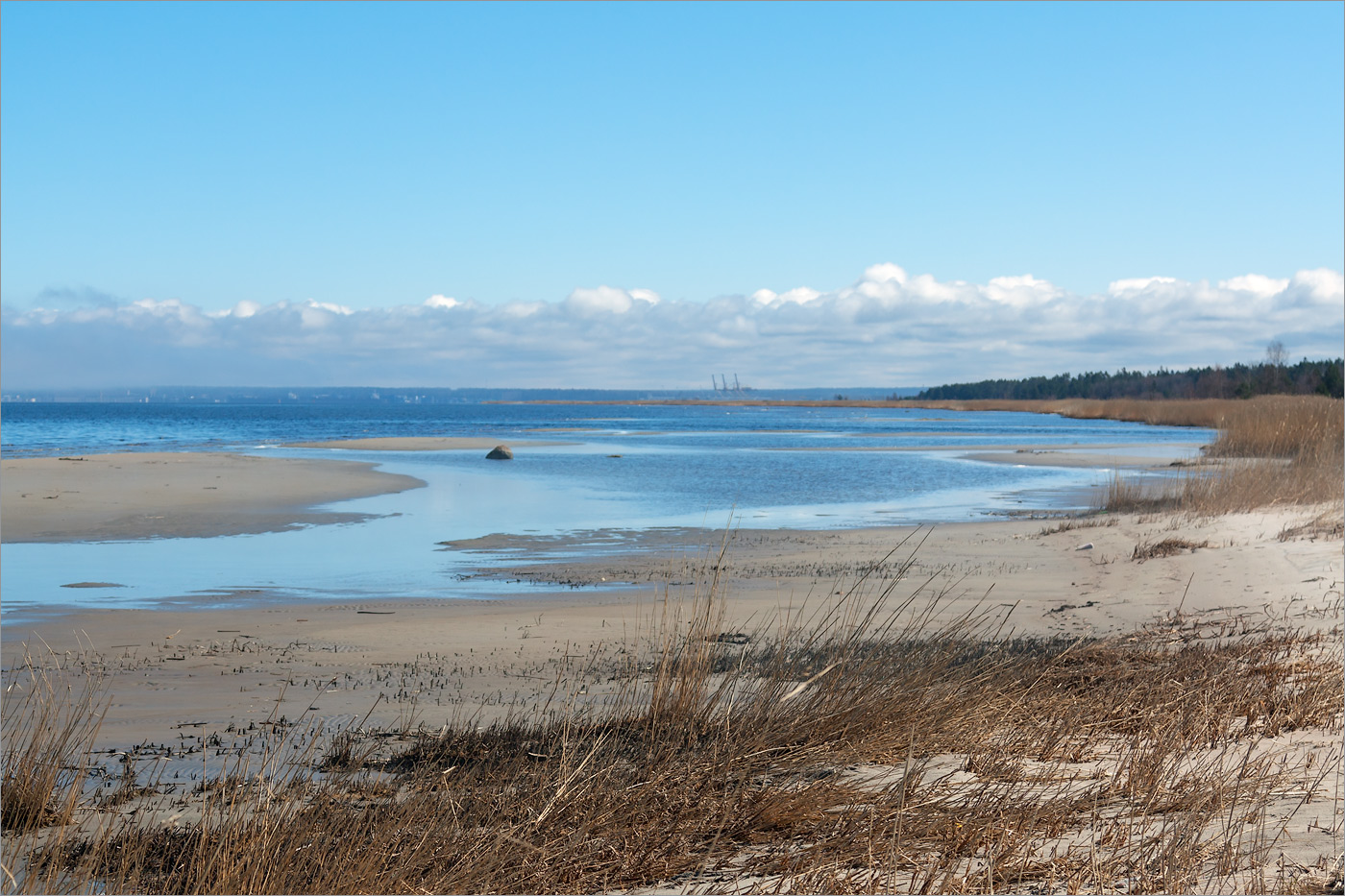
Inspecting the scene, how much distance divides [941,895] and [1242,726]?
318 centimetres

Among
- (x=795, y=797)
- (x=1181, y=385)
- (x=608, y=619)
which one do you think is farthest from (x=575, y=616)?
(x=1181, y=385)

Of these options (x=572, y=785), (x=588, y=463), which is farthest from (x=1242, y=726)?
(x=588, y=463)

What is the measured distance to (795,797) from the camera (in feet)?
14.6

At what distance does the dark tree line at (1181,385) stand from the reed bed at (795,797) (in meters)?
61.0

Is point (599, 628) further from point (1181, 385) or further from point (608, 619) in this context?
point (1181, 385)

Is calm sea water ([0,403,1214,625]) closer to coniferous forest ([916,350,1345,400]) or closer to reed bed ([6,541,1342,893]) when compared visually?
reed bed ([6,541,1342,893])

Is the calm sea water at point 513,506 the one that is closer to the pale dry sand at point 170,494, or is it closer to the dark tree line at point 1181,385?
the pale dry sand at point 170,494

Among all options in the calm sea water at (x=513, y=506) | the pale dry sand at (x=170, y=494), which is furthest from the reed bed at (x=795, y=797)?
the pale dry sand at (x=170, y=494)

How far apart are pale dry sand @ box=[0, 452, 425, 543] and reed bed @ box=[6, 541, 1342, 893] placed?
48.8 ft

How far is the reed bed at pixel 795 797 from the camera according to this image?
12.5 feet

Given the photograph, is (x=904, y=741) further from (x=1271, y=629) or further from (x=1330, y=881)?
(x=1271, y=629)

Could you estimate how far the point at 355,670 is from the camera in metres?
8.27

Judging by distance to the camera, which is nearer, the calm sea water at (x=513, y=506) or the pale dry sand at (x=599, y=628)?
the pale dry sand at (x=599, y=628)

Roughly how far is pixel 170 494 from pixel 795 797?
77.6 ft
